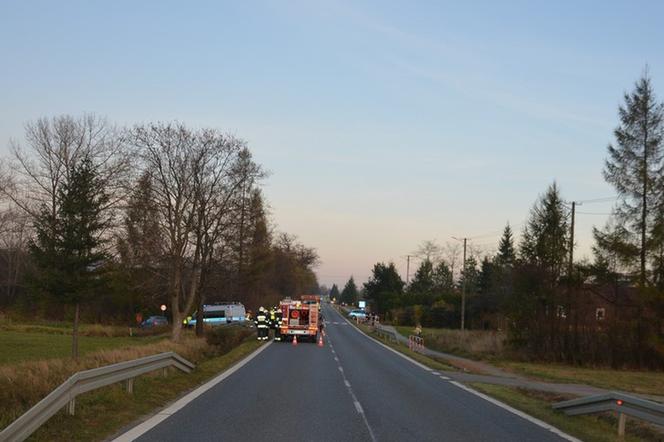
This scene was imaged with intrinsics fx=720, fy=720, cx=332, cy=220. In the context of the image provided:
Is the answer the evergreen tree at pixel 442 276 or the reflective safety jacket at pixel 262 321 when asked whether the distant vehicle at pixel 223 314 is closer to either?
the reflective safety jacket at pixel 262 321

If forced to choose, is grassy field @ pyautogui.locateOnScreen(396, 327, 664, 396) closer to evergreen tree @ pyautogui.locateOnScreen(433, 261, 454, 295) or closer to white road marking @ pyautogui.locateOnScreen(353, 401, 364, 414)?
white road marking @ pyautogui.locateOnScreen(353, 401, 364, 414)

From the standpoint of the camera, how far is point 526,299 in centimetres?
4653

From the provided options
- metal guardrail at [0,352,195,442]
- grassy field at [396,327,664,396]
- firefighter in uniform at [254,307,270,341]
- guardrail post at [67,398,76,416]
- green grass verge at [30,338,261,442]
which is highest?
metal guardrail at [0,352,195,442]

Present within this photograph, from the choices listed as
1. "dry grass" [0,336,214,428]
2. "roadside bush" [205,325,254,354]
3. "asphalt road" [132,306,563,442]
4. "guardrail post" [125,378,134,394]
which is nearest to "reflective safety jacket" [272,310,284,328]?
"roadside bush" [205,325,254,354]

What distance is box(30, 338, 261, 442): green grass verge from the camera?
31.3 feet

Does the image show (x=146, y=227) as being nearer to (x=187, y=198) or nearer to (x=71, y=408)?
(x=187, y=198)

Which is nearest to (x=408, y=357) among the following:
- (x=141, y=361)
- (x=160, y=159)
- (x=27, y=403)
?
(x=160, y=159)

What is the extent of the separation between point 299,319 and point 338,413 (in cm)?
3142

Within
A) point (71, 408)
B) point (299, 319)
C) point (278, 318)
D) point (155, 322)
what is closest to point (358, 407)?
→ point (71, 408)

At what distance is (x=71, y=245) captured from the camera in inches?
1110

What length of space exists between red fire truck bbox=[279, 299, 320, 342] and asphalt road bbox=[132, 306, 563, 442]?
22.1 m

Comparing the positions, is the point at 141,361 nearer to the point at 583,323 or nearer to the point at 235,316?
the point at 583,323

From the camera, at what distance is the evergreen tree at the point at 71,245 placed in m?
28.1

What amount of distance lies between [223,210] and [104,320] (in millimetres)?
32697
